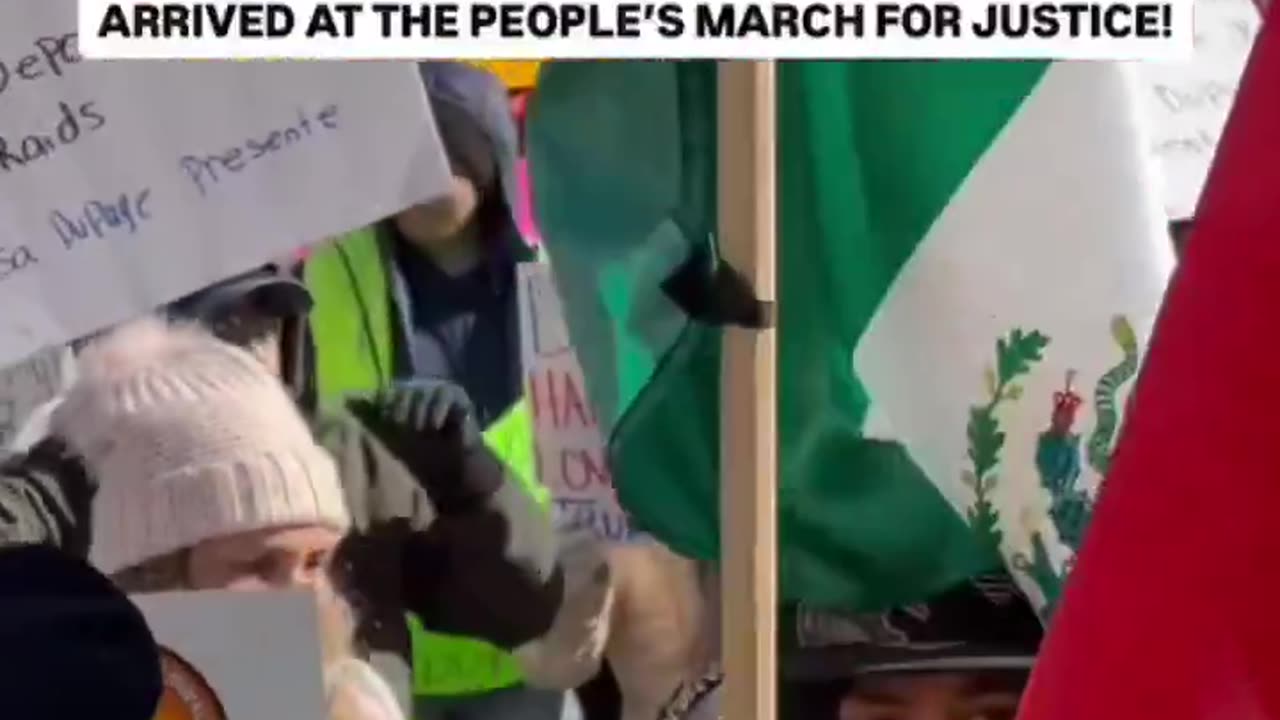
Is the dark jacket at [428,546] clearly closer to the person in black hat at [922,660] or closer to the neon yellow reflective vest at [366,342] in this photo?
the neon yellow reflective vest at [366,342]

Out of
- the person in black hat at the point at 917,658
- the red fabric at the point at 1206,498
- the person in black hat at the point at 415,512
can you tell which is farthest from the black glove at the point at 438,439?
the red fabric at the point at 1206,498

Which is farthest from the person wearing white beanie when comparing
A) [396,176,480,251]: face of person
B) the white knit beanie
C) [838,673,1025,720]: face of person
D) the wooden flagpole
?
[838,673,1025,720]: face of person

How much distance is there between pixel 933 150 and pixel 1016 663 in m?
0.34

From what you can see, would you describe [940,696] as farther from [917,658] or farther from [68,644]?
[68,644]

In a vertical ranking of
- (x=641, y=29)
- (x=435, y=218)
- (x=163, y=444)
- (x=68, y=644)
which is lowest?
(x=68, y=644)

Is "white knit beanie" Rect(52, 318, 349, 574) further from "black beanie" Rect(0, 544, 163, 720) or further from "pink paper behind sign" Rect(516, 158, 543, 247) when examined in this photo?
"pink paper behind sign" Rect(516, 158, 543, 247)

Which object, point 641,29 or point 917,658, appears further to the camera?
point 917,658

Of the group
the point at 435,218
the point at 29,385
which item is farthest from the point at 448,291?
the point at 29,385

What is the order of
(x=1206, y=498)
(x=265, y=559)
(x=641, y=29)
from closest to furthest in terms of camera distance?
(x=1206, y=498) → (x=641, y=29) → (x=265, y=559)

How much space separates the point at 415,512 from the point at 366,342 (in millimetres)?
110

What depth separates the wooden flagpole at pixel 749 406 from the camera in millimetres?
1009

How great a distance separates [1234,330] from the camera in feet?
2.33

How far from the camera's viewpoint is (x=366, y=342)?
3.61 ft

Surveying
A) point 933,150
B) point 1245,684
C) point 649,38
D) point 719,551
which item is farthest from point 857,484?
point 1245,684
